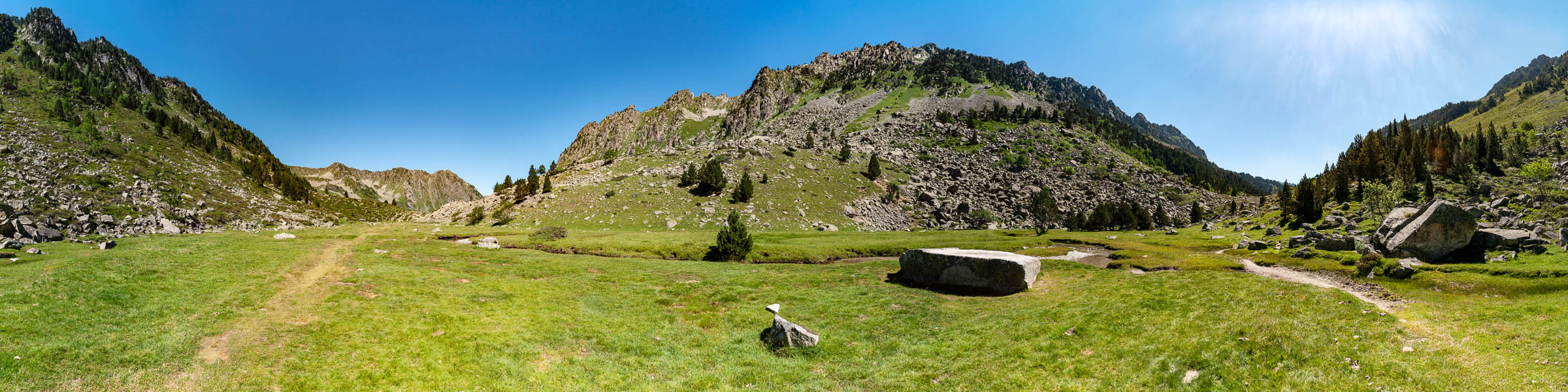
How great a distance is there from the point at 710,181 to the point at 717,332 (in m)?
60.9

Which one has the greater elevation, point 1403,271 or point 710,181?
point 710,181

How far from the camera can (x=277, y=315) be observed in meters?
16.4

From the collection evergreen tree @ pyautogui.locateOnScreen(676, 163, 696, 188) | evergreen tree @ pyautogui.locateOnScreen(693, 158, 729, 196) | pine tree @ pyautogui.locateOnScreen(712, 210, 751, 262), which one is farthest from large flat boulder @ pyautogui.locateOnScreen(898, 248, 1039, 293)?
evergreen tree @ pyautogui.locateOnScreen(676, 163, 696, 188)

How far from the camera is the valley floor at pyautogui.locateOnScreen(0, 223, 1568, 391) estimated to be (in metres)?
11.5

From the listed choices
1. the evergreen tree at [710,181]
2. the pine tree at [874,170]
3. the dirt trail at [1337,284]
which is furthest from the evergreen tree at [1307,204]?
the evergreen tree at [710,181]

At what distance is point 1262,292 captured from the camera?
61.4ft

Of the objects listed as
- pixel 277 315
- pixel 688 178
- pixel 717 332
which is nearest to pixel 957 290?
pixel 717 332

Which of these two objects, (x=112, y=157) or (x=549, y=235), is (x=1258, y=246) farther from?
(x=112, y=157)

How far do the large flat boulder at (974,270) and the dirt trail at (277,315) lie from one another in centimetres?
2708

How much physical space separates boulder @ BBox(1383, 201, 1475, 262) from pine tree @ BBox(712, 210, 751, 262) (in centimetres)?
3964

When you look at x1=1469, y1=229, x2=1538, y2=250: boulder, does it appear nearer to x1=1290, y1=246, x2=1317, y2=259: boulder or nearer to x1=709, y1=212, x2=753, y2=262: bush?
x1=1290, y1=246, x2=1317, y2=259: boulder

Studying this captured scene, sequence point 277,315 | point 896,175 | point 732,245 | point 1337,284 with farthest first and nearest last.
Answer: point 896,175 → point 732,245 → point 1337,284 → point 277,315

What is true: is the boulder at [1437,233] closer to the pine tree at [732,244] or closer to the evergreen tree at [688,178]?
the pine tree at [732,244]

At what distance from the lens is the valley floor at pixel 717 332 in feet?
37.8
